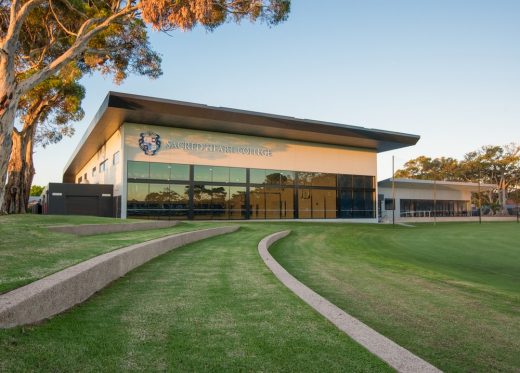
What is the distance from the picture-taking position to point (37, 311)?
12.4ft

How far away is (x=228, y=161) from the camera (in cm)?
3169

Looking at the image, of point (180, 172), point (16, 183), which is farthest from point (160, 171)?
point (16, 183)

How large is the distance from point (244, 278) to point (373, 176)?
35644mm

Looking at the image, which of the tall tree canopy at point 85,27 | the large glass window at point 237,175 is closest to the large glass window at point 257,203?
the large glass window at point 237,175

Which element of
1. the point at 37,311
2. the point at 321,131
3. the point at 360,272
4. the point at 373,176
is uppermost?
the point at 321,131

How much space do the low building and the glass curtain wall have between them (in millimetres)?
9925

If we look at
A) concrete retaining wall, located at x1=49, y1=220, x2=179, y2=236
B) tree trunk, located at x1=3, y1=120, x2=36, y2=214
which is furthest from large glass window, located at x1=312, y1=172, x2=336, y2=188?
tree trunk, located at x1=3, y1=120, x2=36, y2=214

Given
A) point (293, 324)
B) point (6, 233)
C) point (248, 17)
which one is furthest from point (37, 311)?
point (248, 17)

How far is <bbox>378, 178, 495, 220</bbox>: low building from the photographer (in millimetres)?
49281

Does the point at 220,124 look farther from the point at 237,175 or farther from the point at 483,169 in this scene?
the point at 483,169

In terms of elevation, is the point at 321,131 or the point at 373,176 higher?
the point at 321,131

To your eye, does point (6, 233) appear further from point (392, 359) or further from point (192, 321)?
point (392, 359)

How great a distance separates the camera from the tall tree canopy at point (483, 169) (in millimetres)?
71756

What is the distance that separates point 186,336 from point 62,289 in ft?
5.44
